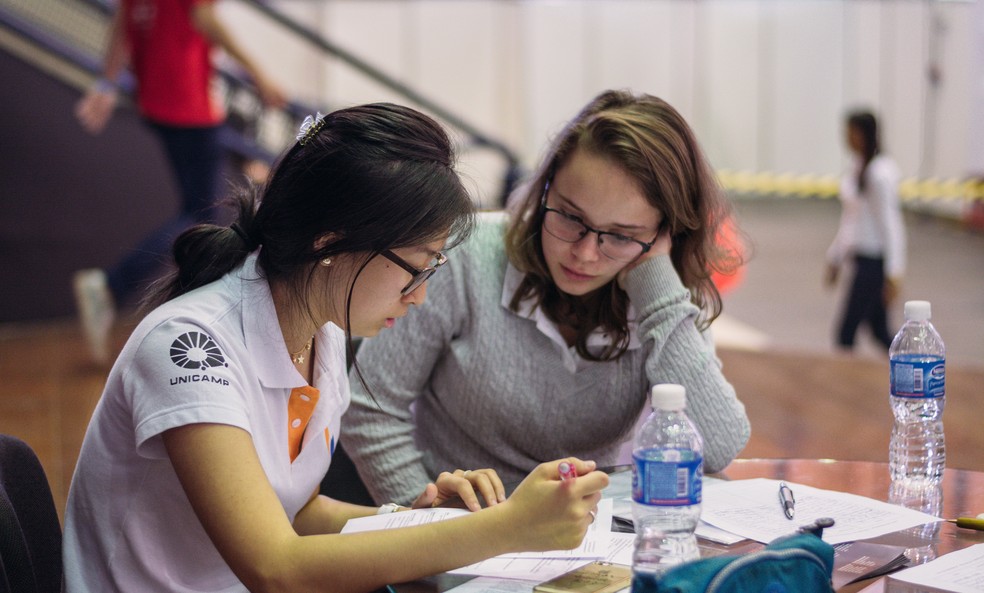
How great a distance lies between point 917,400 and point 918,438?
27 centimetres

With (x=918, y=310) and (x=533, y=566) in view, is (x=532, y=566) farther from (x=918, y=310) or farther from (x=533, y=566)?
(x=918, y=310)

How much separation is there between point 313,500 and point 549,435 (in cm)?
51

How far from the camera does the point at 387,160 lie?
1.46m

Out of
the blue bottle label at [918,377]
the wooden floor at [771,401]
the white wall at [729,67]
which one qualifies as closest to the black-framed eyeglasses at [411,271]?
the blue bottle label at [918,377]

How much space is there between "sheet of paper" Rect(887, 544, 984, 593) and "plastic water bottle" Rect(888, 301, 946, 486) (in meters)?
0.33

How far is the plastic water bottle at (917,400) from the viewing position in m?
1.72

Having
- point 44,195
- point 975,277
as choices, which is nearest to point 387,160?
point 44,195

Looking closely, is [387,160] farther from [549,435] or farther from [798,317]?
[798,317]

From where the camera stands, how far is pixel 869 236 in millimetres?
5297

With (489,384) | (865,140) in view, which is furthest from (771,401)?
(489,384)

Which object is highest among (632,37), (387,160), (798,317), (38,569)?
(632,37)

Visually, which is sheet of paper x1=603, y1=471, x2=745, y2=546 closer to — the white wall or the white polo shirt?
the white polo shirt

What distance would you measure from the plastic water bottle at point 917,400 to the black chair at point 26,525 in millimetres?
1352

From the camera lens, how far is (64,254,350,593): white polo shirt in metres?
1.37
